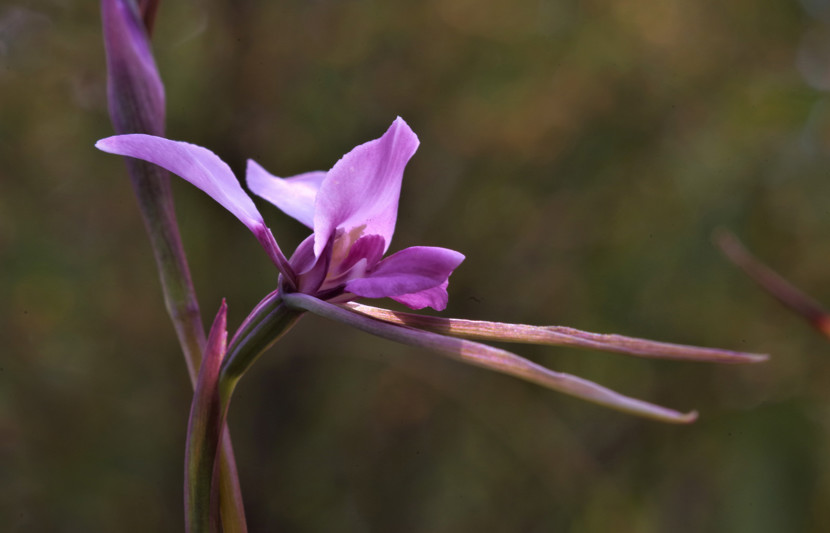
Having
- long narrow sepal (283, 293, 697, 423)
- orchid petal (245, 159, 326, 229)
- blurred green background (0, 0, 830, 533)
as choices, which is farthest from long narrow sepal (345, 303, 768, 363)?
blurred green background (0, 0, 830, 533)

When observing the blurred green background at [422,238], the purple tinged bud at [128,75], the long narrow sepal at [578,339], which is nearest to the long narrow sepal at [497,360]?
the long narrow sepal at [578,339]

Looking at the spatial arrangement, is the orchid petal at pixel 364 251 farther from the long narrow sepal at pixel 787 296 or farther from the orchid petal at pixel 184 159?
the long narrow sepal at pixel 787 296

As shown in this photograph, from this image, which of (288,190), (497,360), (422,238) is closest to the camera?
(497,360)

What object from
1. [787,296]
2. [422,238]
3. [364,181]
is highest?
[364,181]

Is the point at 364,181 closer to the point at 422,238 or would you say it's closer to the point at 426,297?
the point at 426,297

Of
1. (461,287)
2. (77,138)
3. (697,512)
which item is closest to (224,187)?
(697,512)

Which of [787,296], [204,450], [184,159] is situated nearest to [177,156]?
[184,159]

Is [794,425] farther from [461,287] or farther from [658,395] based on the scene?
[461,287]
